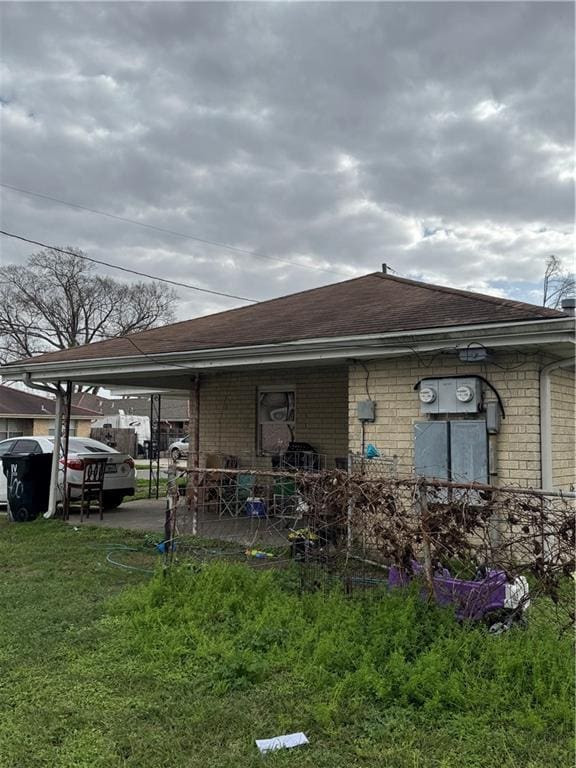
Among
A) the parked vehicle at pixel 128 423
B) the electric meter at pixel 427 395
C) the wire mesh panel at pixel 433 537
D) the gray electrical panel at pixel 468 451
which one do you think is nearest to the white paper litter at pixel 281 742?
the wire mesh panel at pixel 433 537

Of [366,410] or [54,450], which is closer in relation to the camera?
[366,410]

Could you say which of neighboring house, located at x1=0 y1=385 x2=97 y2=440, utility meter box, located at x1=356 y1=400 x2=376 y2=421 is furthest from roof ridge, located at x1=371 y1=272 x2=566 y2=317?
neighboring house, located at x1=0 y1=385 x2=97 y2=440

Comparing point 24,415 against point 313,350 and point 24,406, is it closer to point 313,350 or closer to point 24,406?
point 24,406

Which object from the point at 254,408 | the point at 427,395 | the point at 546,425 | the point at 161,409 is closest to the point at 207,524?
the point at 254,408

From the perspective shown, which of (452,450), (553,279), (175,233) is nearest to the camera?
(452,450)

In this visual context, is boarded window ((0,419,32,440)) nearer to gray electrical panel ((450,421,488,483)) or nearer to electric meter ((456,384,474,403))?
gray electrical panel ((450,421,488,483))

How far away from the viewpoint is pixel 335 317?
8.02 metres

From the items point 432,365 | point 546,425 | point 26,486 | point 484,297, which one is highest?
point 484,297

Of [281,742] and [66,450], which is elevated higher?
[66,450]

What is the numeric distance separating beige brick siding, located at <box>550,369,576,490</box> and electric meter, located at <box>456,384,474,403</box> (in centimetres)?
96

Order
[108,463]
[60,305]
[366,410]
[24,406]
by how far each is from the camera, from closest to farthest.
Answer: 1. [366,410]
2. [108,463]
3. [24,406]
4. [60,305]

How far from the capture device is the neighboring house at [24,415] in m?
28.7

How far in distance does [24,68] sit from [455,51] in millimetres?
6486

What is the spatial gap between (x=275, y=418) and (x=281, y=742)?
26.1 ft
